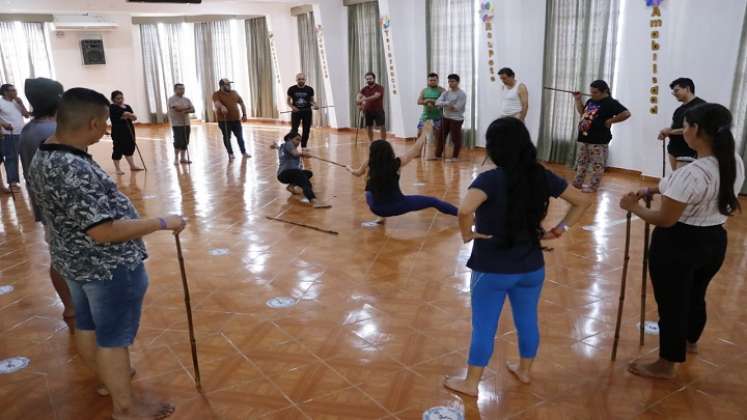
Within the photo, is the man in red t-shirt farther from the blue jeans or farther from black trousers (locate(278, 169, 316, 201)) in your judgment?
the blue jeans

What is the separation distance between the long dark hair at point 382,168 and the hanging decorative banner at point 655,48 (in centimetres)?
380

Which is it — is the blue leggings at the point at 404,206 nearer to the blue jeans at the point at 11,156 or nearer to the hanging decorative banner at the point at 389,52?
the blue jeans at the point at 11,156

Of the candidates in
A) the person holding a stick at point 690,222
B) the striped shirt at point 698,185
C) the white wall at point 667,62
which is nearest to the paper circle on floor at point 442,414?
the person holding a stick at point 690,222

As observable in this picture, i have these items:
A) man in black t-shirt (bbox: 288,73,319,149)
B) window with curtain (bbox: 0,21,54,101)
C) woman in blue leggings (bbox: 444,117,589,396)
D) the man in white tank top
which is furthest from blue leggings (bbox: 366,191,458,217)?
window with curtain (bbox: 0,21,54,101)

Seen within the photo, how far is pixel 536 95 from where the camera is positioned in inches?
336

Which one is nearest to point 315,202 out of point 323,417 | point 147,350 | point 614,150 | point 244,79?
point 147,350

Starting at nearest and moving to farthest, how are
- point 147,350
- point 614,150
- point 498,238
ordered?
point 498,238, point 147,350, point 614,150

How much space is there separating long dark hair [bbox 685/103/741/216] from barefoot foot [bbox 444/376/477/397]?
53.8 inches

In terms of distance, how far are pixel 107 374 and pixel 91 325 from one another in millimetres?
213

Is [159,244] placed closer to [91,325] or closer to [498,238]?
[91,325]

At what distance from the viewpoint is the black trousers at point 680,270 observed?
238cm

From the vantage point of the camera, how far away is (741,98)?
6117 millimetres

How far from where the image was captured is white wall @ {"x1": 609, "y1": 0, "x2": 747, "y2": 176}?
598cm

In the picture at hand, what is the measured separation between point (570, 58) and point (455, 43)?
2.58 meters
